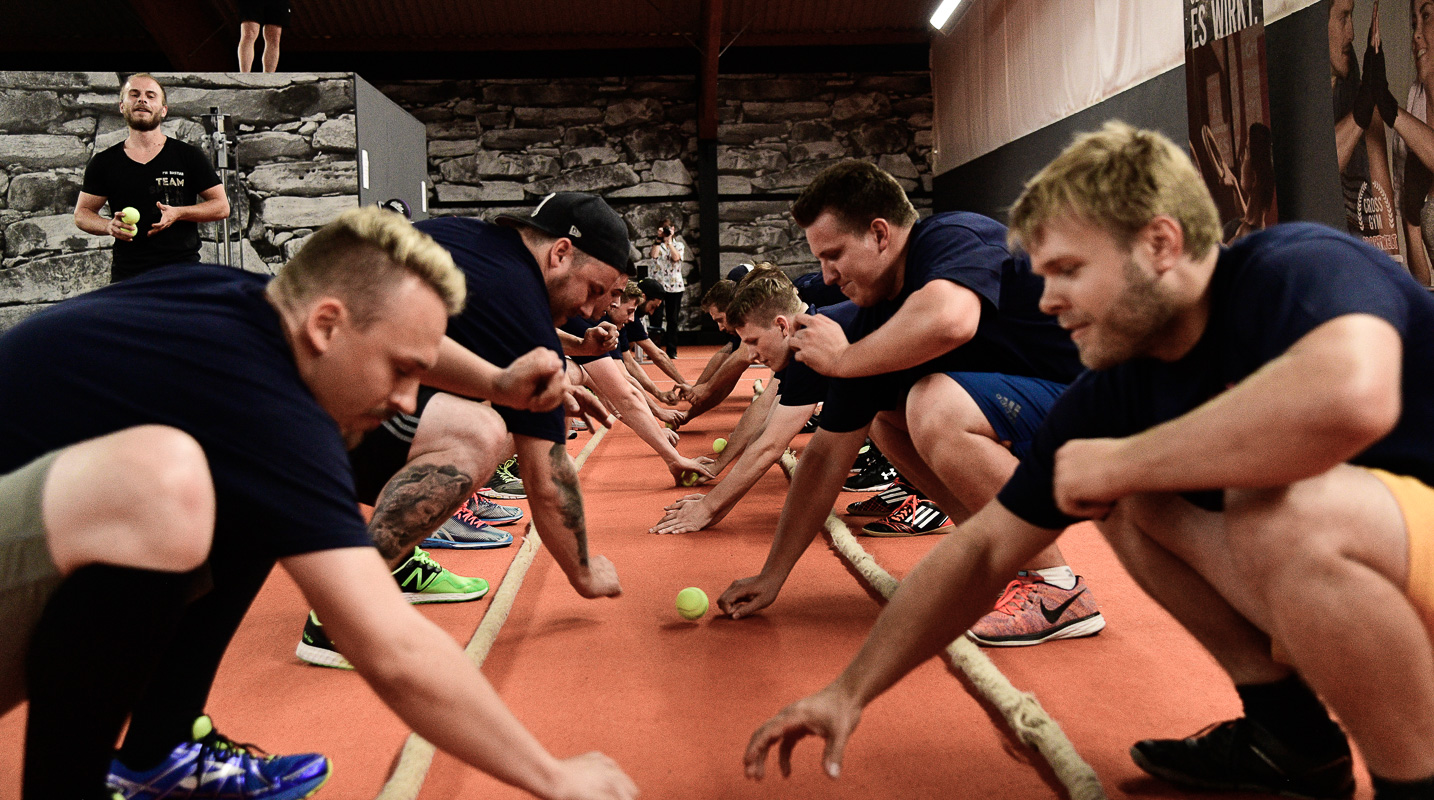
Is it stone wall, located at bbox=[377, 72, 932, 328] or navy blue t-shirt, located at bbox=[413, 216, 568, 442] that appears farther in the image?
stone wall, located at bbox=[377, 72, 932, 328]

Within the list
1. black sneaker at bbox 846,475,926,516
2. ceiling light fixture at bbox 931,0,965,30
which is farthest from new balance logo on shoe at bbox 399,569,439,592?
ceiling light fixture at bbox 931,0,965,30

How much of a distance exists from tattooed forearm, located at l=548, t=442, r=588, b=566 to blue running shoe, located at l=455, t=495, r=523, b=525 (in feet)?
4.29

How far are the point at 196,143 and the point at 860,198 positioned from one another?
19.5 ft

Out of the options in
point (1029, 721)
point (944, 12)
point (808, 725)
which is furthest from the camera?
point (944, 12)

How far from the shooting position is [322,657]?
213 centimetres

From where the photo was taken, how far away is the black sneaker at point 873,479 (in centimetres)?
414

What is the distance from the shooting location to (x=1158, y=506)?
1.37 m

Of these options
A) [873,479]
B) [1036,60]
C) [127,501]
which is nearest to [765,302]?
[873,479]

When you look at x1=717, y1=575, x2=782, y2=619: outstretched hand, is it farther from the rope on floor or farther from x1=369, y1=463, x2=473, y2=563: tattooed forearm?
x1=369, y1=463, x2=473, y2=563: tattooed forearm

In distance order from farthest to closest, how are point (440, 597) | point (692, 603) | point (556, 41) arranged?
point (556, 41) < point (440, 597) < point (692, 603)

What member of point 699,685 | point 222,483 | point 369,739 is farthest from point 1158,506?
point 369,739

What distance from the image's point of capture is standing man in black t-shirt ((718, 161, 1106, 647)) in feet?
7.07

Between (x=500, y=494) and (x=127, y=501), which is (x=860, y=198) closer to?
(x=127, y=501)

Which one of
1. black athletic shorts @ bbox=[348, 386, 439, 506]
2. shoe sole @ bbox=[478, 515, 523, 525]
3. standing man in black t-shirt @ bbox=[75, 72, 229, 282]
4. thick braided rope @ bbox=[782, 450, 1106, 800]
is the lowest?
thick braided rope @ bbox=[782, 450, 1106, 800]
